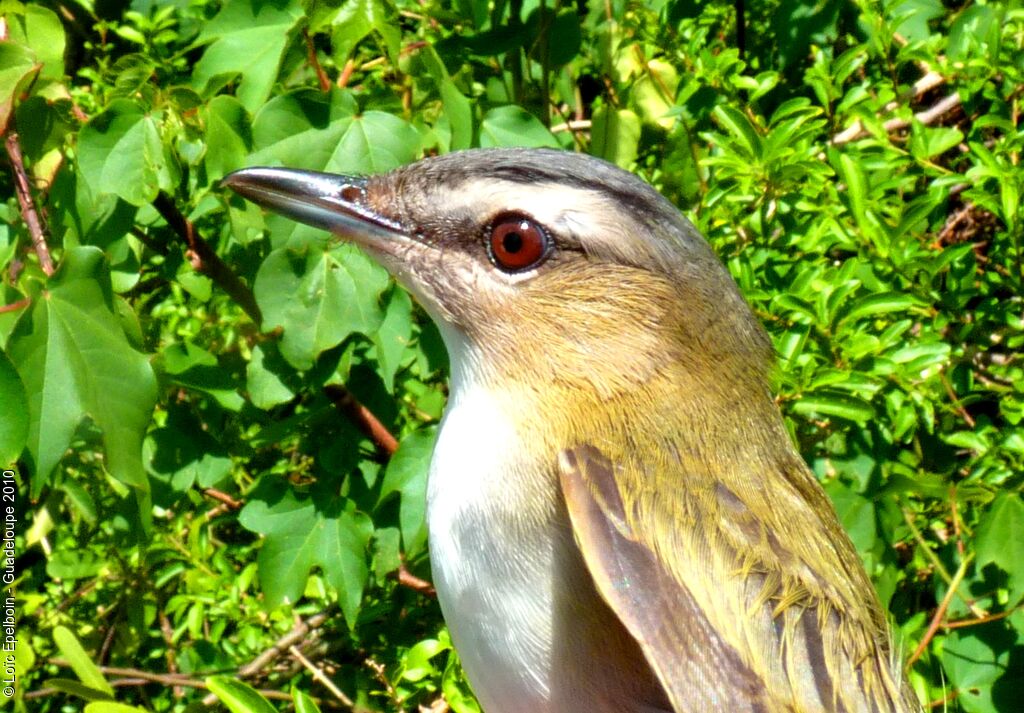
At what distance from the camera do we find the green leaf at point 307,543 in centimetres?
273

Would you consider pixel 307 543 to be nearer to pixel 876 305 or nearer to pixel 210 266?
pixel 210 266

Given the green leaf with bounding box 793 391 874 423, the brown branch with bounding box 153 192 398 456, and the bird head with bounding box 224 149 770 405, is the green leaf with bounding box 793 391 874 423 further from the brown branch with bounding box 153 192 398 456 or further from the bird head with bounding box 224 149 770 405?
the brown branch with bounding box 153 192 398 456

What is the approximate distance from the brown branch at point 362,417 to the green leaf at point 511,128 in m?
0.77

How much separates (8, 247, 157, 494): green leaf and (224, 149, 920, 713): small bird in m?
0.38

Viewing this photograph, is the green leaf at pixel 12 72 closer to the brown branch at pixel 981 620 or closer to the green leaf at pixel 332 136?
the green leaf at pixel 332 136

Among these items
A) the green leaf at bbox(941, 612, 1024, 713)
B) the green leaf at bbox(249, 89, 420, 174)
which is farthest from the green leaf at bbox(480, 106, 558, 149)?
the green leaf at bbox(941, 612, 1024, 713)

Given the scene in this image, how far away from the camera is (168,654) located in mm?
3932

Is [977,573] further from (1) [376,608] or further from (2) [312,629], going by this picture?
(2) [312,629]

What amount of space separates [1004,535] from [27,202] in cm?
223

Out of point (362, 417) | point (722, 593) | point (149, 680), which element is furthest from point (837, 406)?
point (149, 680)

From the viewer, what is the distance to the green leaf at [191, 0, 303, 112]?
245 centimetres

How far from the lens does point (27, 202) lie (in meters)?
2.34

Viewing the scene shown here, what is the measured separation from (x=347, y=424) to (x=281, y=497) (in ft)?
0.89

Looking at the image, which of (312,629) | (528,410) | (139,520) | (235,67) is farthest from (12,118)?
(312,629)
